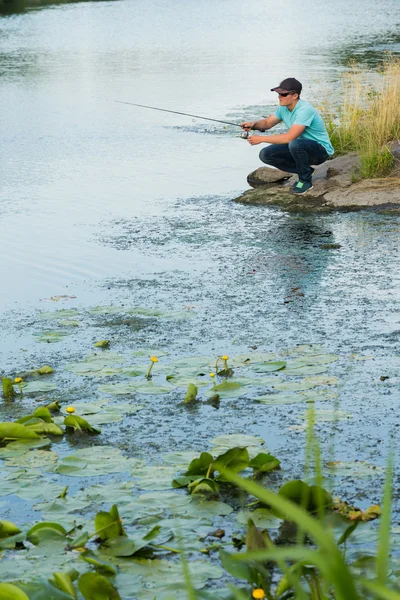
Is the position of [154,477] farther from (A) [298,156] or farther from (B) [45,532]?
(A) [298,156]

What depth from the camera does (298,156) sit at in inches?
340

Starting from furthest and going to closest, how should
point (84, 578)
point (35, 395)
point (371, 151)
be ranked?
point (371, 151)
point (35, 395)
point (84, 578)

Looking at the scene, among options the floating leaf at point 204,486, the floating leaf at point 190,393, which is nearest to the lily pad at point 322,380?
the floating leaf at point 190,393

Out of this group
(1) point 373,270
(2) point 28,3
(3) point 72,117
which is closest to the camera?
(1) point 373,270

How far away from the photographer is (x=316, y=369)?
15.0 feet

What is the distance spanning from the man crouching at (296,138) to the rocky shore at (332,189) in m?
0.17

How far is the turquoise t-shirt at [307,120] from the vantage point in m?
8.55

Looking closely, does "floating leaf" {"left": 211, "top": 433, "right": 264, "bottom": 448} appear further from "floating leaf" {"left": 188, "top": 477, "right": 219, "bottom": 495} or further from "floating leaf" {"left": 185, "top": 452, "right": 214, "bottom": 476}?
"floating leaf" {"left": 188, "top": 477, "right": 219, "bottom": 495}

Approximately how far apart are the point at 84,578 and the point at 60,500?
0.70m

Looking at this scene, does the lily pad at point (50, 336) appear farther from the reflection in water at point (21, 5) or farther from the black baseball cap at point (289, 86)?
the reflection in water at point (21, 5)

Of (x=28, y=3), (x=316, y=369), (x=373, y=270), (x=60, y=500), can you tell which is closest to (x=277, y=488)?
(x=60, y=500)

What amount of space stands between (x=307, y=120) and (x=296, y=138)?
177 millimetres

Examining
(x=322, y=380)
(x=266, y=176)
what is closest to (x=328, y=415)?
(x=322, y=380)

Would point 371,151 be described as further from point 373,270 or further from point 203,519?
point 203,519
